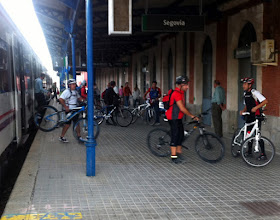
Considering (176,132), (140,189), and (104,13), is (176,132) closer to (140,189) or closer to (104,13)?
(140,189)

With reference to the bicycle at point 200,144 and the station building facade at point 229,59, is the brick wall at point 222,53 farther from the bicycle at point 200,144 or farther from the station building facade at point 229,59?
the bicycle at point 200,144

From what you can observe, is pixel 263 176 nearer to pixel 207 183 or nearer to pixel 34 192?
pixel 207 183

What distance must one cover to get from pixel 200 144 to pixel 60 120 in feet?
16.2

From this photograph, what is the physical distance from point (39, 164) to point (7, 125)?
993mm

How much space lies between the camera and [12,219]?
4.55 meters

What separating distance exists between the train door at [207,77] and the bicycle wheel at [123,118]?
2.97 metres

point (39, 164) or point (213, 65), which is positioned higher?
point (213, 65)

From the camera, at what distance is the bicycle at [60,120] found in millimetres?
10344

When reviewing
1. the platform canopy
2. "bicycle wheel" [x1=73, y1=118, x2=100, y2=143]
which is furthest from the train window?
the platform canopy

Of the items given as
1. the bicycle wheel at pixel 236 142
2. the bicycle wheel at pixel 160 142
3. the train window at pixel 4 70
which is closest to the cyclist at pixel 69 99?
the train window at pixel 4 70

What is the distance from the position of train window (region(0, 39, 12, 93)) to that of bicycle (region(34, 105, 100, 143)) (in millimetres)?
2574

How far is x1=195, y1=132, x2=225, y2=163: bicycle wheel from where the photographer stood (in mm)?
7797

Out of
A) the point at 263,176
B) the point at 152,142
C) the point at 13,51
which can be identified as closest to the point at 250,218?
the point at 263,176

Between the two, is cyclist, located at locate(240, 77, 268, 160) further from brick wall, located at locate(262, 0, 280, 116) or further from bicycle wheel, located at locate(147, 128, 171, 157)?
brick wall, located at locate(262, 0, 280, 116)
